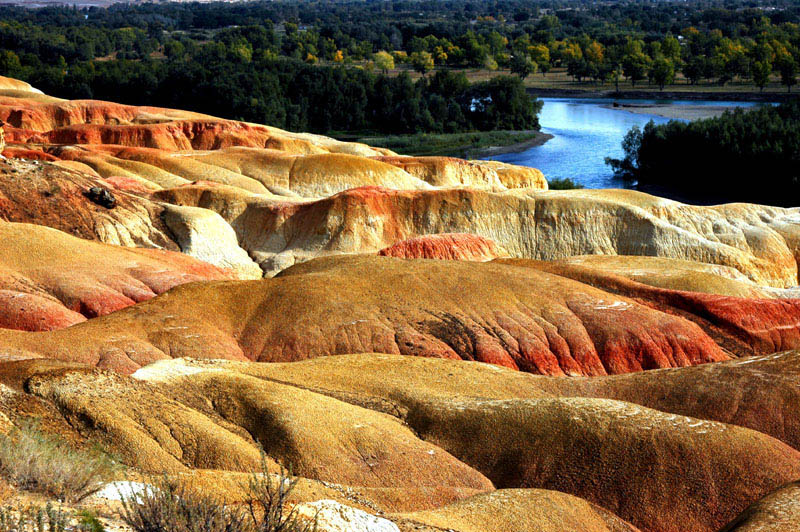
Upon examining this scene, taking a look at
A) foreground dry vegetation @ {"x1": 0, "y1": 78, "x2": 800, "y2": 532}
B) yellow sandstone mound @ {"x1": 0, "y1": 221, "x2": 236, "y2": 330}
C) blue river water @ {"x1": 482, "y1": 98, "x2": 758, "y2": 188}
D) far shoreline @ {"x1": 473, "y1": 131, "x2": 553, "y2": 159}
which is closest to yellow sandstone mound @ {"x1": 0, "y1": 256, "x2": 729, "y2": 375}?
foreground dry vegetation @ {"x1": 0, "y1": 78, "x2": 800, "y2": 532}

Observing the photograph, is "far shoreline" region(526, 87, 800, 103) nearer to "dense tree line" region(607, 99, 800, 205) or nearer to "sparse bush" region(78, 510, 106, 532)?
"dense tree line" region(607, 99, 800, 205)

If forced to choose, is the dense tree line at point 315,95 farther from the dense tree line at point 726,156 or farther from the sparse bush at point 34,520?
the sparse bush at point 34,520

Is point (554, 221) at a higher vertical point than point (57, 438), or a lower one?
lower

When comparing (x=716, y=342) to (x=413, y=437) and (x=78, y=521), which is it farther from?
(x=78, y=521)

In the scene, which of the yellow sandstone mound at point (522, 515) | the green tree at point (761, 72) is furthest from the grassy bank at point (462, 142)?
the yellow sandstone mound at point (522, 515)

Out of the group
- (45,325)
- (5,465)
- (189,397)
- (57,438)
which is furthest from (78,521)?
(45,325)

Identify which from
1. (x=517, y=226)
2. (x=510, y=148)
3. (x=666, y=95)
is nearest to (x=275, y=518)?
(x=517, y=226)
